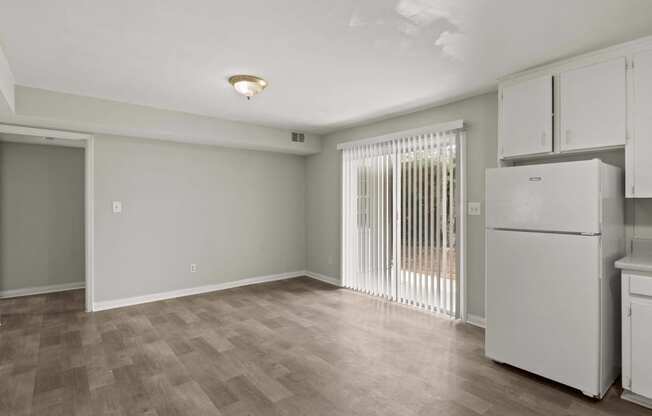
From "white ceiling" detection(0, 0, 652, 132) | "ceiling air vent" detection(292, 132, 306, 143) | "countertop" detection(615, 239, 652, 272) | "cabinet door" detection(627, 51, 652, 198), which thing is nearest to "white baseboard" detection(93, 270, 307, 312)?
"ceiling air vent" detection(292, 132, 306, 143)

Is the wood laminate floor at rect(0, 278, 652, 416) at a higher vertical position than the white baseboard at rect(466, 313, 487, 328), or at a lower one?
lower

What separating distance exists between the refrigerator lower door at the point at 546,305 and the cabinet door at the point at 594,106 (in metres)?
0.82

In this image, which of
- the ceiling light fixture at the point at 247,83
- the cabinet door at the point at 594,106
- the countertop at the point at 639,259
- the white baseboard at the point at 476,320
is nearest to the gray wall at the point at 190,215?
the ceiling light fixture at the point at 247,83

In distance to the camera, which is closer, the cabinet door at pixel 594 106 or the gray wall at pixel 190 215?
the cabinet door at pixel 594 106

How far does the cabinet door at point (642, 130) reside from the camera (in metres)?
2.36

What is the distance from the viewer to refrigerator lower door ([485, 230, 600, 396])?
2283 millimetres

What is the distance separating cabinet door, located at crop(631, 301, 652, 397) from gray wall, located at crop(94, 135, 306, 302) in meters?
4.69

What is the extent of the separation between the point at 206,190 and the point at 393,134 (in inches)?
113

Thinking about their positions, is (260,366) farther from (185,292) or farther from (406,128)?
(406,128)

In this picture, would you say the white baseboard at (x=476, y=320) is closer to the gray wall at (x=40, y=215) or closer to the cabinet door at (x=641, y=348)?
the cabinet door at (x=641, y=348)

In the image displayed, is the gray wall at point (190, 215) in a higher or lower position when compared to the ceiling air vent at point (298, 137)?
lower

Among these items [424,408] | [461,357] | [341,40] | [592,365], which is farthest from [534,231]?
[341,40]

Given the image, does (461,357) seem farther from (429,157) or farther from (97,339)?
(97,339)

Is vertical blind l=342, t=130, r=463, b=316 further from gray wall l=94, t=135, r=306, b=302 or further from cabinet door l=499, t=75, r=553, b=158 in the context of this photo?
gray wall l=94, t=135, r=306, b=302
